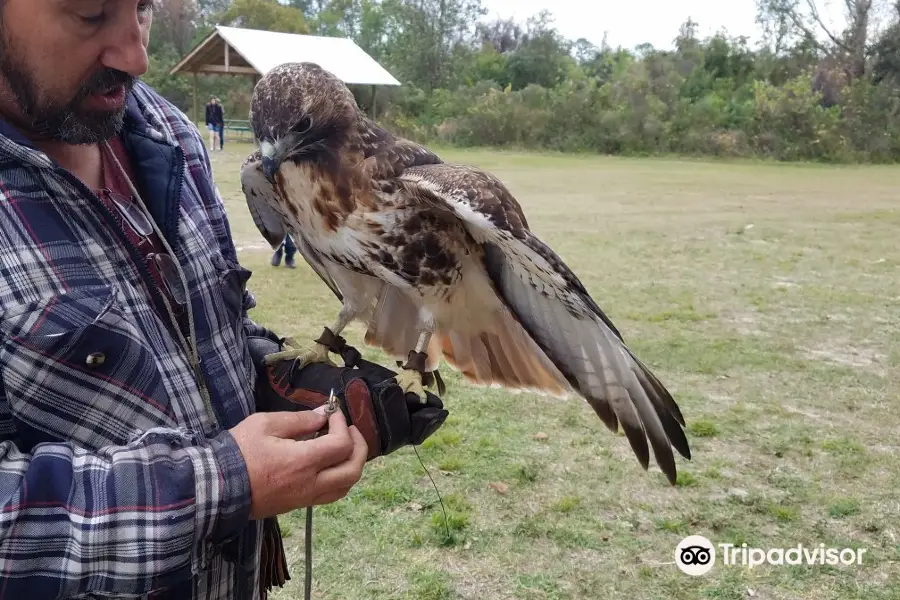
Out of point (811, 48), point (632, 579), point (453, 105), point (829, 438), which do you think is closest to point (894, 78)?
point (811, 48)

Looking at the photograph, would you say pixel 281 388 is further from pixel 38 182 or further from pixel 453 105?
pixel 453 105

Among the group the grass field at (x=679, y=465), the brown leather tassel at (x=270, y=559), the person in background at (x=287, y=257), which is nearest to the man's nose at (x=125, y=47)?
the brown leather tassel at (x=270, y=559)

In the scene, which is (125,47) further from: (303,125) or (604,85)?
(604,85)

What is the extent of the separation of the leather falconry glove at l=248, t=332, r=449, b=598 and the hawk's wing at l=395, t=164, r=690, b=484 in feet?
1.77

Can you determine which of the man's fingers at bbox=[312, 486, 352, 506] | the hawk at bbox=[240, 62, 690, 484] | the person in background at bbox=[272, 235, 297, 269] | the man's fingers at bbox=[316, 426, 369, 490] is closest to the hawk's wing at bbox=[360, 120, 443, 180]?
the hawk at bbox=[240, 62, 690, 484]

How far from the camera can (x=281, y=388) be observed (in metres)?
2.19

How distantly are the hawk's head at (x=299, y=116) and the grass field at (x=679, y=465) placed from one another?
6.51ft

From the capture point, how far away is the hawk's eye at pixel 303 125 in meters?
2.38

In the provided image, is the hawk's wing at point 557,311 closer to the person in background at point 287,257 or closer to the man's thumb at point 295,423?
the man's thumb at point 295,423

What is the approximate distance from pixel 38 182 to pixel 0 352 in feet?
1.10

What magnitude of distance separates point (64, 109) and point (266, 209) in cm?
130

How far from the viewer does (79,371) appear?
1335 mm

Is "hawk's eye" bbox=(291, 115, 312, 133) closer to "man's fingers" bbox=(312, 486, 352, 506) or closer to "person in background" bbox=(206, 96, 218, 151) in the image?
"man's fingers" bbox=(312, 486, 352, 506)

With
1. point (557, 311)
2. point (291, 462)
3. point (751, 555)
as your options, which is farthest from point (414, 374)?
point (751, 555)
